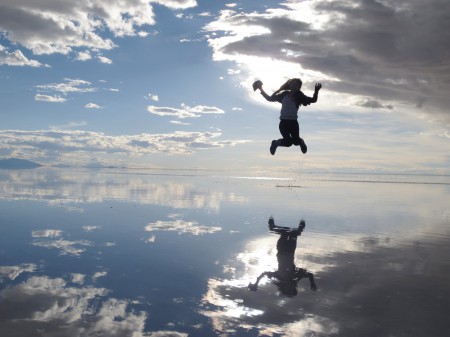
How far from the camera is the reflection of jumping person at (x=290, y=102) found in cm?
1116

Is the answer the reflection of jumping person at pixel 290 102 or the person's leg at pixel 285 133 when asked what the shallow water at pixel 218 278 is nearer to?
the person's leg at pixel 285 133

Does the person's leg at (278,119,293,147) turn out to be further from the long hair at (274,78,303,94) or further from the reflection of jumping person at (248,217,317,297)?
the reflection of jumping person at (248,217,317,297)

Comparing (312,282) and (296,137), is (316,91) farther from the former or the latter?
(312,282)

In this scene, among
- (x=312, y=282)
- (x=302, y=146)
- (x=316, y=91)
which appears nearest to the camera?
(x=316, y=91)

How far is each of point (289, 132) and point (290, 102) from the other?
918 mm

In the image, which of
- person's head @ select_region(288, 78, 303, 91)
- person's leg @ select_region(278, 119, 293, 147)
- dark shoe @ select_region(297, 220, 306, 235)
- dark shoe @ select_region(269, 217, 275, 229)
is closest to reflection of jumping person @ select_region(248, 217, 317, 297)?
→ dark shoe @ select_region(297, 220, 306, 235)

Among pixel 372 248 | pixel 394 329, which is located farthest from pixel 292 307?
pixel 372 248

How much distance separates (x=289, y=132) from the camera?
11883 mm

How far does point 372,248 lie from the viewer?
16.2 metres

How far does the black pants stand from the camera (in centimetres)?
1171

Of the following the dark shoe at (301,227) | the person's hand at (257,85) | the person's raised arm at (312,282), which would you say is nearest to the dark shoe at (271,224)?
the dark shoe at (301,227)

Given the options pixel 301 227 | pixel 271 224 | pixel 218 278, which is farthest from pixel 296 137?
pixel 271 224

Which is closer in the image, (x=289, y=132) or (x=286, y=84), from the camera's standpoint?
(x=286, y=84)

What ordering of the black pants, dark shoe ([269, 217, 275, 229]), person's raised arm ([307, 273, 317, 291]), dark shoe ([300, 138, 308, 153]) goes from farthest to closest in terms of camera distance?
1. dark shoe ([269, 217, 275, 229])
2. dark shoe ([300, 138, 308, 153])
3. the black pants
4. person's raised arm ([307, 273, 317, 291])
